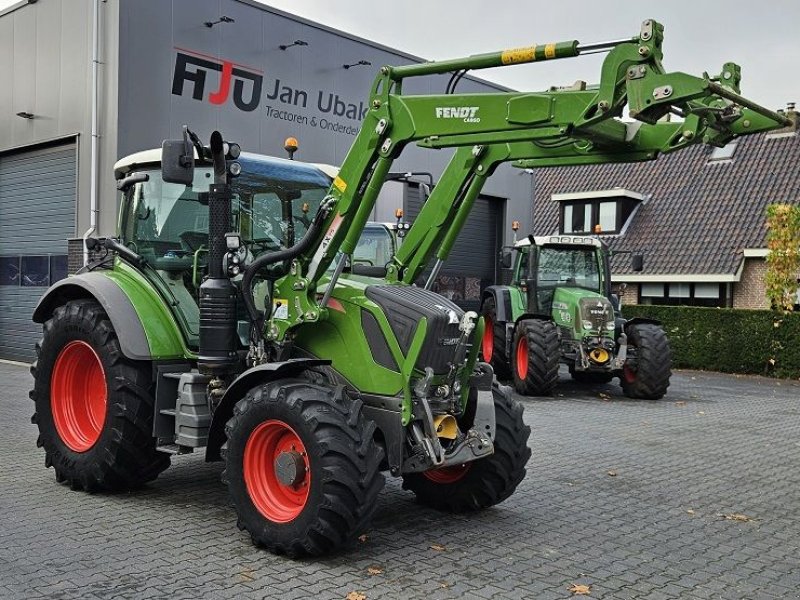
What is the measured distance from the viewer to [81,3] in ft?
43.3

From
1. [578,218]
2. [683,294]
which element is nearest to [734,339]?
[683,294]

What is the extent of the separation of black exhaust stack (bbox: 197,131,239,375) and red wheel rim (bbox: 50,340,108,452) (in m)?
1.29

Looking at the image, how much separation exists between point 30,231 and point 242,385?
1177 cm

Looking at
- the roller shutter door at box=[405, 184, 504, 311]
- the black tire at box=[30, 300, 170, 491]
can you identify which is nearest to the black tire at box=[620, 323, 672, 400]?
the roller shutter door at box=[405, 184, 504, 311]

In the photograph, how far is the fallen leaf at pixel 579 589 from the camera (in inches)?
167

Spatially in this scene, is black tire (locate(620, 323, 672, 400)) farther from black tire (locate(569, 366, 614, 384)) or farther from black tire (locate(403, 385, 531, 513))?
black tire (locate(403, 385, 531, 513))

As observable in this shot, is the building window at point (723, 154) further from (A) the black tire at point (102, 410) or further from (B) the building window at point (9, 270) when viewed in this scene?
(A) the black tire at point (102, 410)

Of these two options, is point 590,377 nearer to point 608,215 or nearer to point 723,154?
point 608,215

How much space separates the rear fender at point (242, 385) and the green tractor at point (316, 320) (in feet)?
0.04

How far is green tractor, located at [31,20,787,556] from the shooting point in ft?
14.7

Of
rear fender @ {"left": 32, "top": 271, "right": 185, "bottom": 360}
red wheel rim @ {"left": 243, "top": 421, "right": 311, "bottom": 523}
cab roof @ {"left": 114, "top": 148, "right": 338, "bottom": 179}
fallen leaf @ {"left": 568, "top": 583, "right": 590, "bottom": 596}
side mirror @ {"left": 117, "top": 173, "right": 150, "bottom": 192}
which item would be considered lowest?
fallen leaf @ {"left": 568, "top": 583, "right": 590, "bottom": 596}

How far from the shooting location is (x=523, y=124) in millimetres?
4605

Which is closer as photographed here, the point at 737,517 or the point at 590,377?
the point at 737,517

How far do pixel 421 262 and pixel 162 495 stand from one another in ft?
7.88
